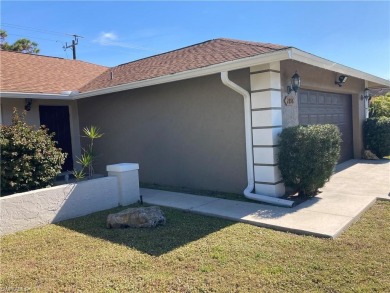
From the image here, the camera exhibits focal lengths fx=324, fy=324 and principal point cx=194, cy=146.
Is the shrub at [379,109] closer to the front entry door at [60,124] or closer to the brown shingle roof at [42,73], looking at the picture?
the brown shingle roof at [42,73]

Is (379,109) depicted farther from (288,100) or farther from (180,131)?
(180,131)

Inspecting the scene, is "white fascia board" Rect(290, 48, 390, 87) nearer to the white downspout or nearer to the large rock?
the white downspout

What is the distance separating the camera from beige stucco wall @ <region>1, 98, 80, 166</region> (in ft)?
30.7

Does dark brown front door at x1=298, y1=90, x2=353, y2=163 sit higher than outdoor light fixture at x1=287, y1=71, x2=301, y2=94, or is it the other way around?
outdoor light fixture at x1=287, y1=71, x2=301, y2=94

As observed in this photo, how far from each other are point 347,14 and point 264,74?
5701 millimetres

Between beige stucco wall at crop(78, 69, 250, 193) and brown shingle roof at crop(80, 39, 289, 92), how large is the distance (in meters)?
0.39

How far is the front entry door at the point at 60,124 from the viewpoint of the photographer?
34.5 feet

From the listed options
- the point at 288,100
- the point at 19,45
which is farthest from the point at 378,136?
the point at 19,45

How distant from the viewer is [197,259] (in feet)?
13.5

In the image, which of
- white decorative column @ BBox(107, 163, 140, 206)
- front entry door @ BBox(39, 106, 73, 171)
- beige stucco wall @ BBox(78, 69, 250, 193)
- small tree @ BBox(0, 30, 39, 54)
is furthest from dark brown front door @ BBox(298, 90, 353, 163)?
small tree @ BBox(0, 30, 39, 54)

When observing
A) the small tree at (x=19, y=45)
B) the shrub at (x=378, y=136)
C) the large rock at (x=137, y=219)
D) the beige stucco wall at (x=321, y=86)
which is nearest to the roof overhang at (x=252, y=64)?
the beige stucco wall at (x=321, y=86)

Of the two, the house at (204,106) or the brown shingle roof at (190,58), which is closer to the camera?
the house at (204,106)

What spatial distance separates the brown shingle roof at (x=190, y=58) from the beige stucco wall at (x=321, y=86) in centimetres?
66

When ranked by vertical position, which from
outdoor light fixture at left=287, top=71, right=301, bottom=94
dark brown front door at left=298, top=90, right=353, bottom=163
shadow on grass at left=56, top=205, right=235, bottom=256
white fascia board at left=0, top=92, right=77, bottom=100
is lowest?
shadow on grass at left=56, top=205, right=235, bottom=256
